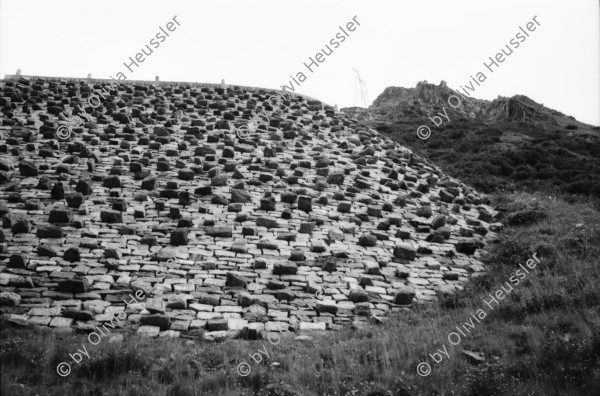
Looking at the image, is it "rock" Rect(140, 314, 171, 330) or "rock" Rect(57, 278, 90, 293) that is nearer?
"rock" Rect(140, 314, 171, 330)

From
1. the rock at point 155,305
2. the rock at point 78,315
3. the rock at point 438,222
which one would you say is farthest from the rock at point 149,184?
the rock at point 438,222

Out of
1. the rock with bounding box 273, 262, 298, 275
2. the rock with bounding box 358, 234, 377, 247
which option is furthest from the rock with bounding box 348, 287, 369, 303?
the rock with bounding box 358, 234, 377, 247

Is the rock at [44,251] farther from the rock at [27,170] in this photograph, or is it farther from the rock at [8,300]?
the rock at [27,170]

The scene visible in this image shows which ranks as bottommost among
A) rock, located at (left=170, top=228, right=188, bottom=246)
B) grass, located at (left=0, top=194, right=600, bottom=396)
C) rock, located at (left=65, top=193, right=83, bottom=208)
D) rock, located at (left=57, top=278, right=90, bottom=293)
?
grass, located at (left=0, top=194, right=600, bottom=396)

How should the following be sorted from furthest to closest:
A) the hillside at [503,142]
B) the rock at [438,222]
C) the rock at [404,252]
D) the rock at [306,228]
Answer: the hillside at [503,142] < the rock at [438,222] < the rock at [306,228] < the rock at [404,252]

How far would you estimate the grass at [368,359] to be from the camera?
5664 mm

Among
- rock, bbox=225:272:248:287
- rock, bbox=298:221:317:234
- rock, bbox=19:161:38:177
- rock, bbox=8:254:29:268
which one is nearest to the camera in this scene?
rock, bbox=8:254:29:268

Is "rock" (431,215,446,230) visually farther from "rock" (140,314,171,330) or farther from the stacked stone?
"rock" (140,314,171,330)

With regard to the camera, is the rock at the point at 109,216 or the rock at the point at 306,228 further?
the rock at the point at 306,228

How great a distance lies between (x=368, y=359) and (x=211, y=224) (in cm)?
485

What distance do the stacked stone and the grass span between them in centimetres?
55

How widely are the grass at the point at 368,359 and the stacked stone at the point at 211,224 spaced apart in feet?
1.80

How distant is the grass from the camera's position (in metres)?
5.66

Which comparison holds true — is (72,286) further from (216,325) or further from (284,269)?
(284,269)
